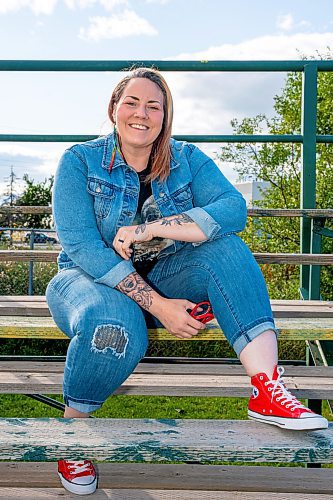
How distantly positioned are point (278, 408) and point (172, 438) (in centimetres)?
26

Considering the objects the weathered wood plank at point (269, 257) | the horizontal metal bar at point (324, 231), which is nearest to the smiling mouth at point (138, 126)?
the weathered wood plank at point (269, 257)

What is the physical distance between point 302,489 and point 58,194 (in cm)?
107

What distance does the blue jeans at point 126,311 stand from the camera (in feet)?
5.32

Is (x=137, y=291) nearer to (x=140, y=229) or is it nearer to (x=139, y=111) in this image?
(x=140, y=229)

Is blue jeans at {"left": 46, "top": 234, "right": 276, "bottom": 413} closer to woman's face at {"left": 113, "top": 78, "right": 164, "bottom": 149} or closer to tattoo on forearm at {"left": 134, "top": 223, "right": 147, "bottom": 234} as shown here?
tattoo on forearm at {"left": 134, "top": 223, "right": 147, "bottom": 234}

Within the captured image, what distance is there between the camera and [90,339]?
161 centimetres

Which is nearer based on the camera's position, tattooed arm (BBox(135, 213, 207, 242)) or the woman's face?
tattooed arm (BBox(135, 213, 207, 242))

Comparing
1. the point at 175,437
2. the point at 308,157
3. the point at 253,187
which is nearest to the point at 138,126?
the point at 175,437

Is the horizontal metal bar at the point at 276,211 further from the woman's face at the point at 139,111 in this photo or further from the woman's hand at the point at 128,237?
the woman's hand at the point at 128,237

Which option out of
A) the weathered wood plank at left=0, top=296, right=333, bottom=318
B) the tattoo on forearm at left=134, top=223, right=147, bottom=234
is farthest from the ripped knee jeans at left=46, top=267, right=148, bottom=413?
the weathered wood plank at left=0, top=296, right=333, bottom=318

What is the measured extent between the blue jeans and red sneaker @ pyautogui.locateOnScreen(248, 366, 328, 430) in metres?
0.11

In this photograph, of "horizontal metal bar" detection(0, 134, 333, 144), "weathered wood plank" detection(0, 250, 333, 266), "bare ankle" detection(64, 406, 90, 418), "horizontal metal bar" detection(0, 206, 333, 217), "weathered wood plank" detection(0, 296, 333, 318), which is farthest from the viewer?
"horizontal metal bar" detection(0, 134, 333, 144)

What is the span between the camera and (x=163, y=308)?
5.90 ft

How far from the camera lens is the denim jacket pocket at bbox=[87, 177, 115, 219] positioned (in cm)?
200
